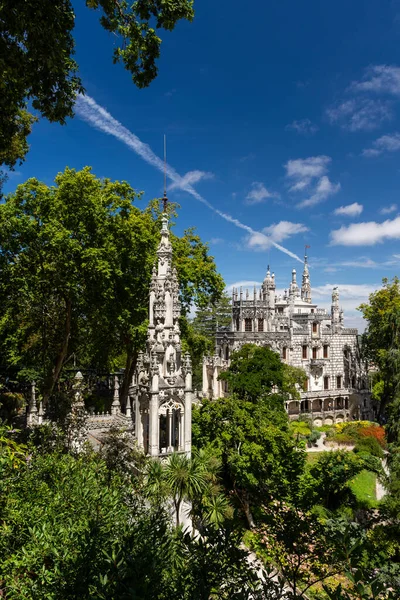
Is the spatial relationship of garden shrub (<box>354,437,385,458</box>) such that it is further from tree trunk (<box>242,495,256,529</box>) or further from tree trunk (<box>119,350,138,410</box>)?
tree trunk (<box>119,350,138,410</box>)

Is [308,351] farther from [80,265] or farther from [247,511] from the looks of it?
[80,265]

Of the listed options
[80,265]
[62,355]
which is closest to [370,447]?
[62,355]

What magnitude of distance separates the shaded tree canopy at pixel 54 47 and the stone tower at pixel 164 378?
6881mm

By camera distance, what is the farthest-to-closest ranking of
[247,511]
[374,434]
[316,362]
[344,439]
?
[316,362], [374,434], [344,439], [247,511]

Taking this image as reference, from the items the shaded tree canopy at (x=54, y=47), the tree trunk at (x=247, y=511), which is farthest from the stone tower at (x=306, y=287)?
the shaded tree canopy at (x=54, y=47)

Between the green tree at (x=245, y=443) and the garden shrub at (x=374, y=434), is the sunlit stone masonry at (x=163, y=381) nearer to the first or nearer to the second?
the green tree at (x=245, y=443)

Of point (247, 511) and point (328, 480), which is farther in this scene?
point (247, 511)

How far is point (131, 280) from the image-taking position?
822 inches

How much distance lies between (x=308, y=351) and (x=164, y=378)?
30.6 meters

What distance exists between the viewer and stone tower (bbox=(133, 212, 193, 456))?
1379 centimetres

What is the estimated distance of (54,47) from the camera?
7.38m

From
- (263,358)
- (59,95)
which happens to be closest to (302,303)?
(263,358)

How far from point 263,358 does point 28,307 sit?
1637cm

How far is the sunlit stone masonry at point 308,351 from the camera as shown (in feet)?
131
